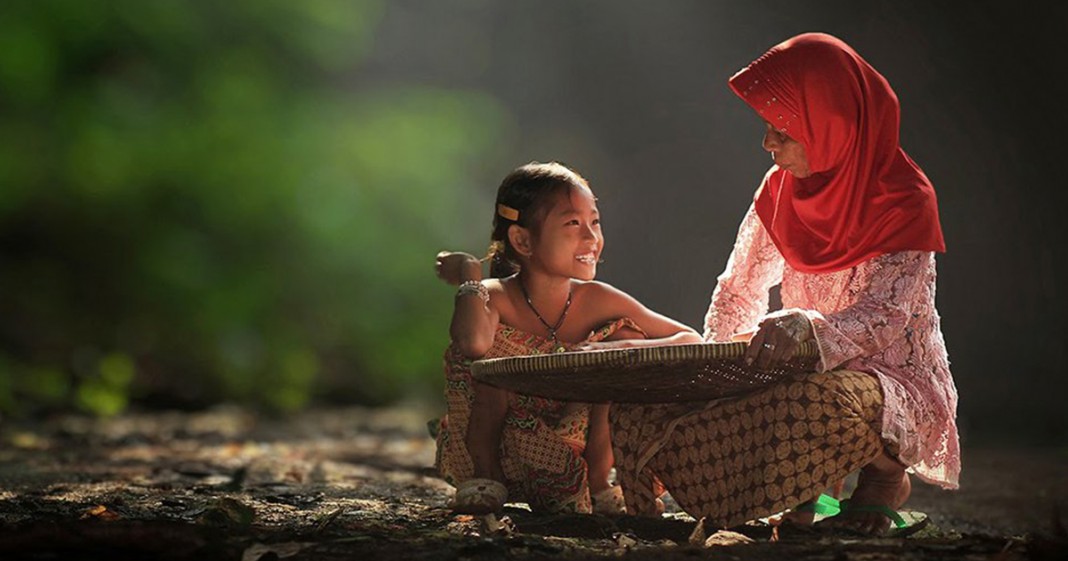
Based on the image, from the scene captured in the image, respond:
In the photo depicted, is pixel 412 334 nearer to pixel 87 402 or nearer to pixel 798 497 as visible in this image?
pixel 87 402

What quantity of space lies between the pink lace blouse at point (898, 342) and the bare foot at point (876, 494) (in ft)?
0.22

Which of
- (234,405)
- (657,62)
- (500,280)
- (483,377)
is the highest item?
(657,62)

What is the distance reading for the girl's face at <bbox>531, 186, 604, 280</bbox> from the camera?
12.6 feet

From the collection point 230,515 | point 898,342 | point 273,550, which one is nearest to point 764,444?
point 898,342

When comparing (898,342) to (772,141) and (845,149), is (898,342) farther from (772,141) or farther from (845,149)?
(772,141)

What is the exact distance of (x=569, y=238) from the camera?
151 inches

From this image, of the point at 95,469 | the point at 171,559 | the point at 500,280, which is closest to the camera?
the point at 171,559

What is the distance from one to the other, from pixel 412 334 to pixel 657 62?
12.4 feet

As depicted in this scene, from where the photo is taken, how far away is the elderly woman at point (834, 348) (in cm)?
333

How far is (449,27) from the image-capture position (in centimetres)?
1267

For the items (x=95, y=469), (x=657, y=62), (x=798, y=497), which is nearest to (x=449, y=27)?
(x=657, y=62)

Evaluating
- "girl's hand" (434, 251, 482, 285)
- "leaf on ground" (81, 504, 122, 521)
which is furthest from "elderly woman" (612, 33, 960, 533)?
"leaf on ground" (81, 504, 122, 521)

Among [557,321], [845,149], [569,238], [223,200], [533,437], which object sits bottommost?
[533,437]

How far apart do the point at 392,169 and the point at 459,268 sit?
896cm
